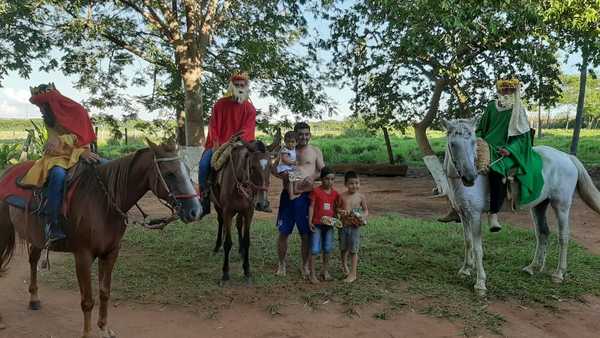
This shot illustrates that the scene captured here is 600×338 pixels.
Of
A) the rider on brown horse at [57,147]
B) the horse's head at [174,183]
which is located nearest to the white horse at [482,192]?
the horse's head at [174,183]

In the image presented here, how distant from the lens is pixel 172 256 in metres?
6.94

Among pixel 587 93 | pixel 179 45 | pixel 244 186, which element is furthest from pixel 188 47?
pixel 587 93

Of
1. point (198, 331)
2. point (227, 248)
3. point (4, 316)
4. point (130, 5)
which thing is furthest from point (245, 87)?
point (130, 5)

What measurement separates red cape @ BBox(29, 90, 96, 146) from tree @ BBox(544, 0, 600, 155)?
836cm

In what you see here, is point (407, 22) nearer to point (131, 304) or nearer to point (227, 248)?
point (227, 248)

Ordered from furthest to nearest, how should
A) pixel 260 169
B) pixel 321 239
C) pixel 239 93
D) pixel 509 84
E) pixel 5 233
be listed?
1. pixel 239 93
2. pixel 509 84
3. pixel 321 239
4. pixel 260 169
5. pixel 5 233

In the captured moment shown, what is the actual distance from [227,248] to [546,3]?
7.77 metres

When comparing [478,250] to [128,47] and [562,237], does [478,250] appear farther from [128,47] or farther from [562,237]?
[128,47]

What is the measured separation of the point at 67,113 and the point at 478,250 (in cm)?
470

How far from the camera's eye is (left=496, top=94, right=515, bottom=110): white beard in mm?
5934

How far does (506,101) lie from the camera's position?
5.97 metres

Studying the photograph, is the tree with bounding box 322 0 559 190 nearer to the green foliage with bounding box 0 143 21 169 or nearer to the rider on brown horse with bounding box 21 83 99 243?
the rider on brown horse with bounding box 21 83 99 243

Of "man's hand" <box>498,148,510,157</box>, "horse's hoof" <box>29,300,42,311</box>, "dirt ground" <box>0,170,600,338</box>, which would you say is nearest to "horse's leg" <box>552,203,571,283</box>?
"dirt ground" <box>0,170,600,338</box>

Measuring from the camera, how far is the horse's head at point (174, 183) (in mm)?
3777
